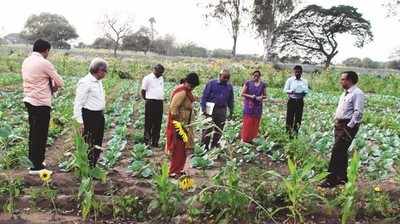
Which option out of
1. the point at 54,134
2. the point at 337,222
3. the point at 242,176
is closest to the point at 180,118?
the point at 242,176

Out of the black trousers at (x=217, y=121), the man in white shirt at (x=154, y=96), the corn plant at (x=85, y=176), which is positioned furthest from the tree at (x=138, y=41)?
the corn plant at (x=85, y=176)

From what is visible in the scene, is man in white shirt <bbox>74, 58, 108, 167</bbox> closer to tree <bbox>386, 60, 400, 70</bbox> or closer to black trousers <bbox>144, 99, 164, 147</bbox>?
black trousers <bbox>144, 99, 164, 147</bbox>

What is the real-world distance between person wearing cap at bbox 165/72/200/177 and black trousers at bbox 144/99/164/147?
203 cm

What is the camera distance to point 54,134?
973cm

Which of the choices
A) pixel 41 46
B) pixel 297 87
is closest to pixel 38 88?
pixel 41 46

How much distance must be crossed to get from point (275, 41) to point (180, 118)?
4323 cm

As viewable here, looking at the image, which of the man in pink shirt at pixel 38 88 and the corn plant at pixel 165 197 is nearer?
the corn plant at pixel 165 197

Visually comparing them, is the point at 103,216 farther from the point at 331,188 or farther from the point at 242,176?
the point at 331,188

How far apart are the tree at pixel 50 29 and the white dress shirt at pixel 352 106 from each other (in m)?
54.8

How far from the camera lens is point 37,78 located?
20.6 feet

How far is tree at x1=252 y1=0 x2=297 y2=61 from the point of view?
151 feet

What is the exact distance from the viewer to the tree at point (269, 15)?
1816 inches

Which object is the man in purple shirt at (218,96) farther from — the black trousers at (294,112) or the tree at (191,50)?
the tree at (191,50)

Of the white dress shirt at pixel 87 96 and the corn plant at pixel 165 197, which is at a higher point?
the white dress shirt at pixel 87 96
